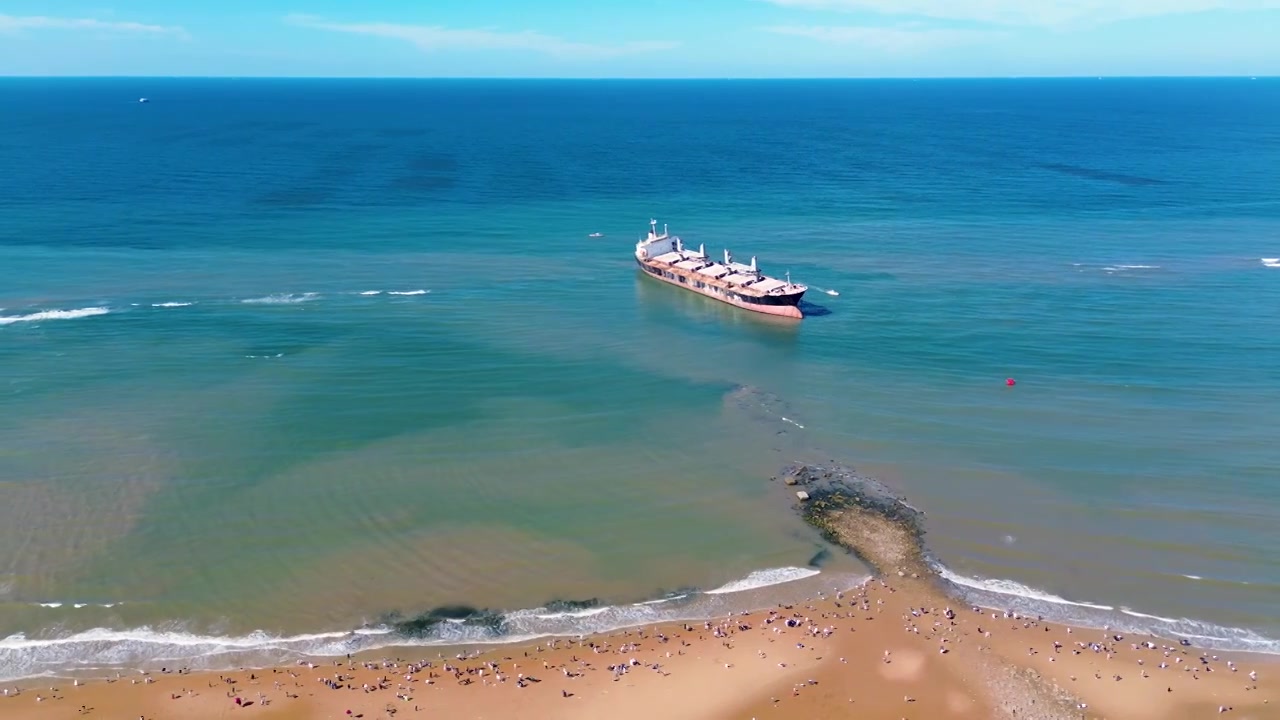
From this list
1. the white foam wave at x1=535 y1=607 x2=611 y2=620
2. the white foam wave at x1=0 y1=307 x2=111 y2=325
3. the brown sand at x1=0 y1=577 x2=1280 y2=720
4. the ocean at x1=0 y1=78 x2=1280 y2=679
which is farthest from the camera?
the white foam wave at x1=0 y1=307 x2=111 y2=325

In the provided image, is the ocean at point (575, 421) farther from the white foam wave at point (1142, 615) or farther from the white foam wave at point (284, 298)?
the white foam wave at point (284, 298)

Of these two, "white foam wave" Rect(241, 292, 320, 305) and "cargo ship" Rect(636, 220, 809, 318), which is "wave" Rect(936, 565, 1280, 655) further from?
"white foam wave" Rect(241, 292, 320, 305)

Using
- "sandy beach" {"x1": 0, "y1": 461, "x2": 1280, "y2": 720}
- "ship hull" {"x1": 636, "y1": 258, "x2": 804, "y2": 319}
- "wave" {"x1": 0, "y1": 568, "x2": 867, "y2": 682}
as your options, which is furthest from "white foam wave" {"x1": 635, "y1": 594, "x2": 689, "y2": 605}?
"ship hull" {"x1": 636, "y1": 258, "x2": 804, "y2": 319}

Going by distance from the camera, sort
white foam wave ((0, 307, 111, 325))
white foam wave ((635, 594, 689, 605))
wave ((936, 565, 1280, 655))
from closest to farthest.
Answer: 1. wave ((936, 565, 1280, 655))
2. white foam wave ((635, 594, 689, 605))
3. white foam wave ((0, 307, 111, 325))

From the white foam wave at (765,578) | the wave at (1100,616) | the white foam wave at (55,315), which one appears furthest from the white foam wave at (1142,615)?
the white foam wave at (55,315)

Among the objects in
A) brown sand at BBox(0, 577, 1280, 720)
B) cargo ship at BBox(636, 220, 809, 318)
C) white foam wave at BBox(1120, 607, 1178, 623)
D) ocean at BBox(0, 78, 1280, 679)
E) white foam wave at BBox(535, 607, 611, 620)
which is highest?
cargo ship at BBox(636, 220, 809, 318)

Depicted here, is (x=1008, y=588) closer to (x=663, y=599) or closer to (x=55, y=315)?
(x=663, y=599)

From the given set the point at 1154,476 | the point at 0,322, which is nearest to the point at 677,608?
the point at 1154,476
